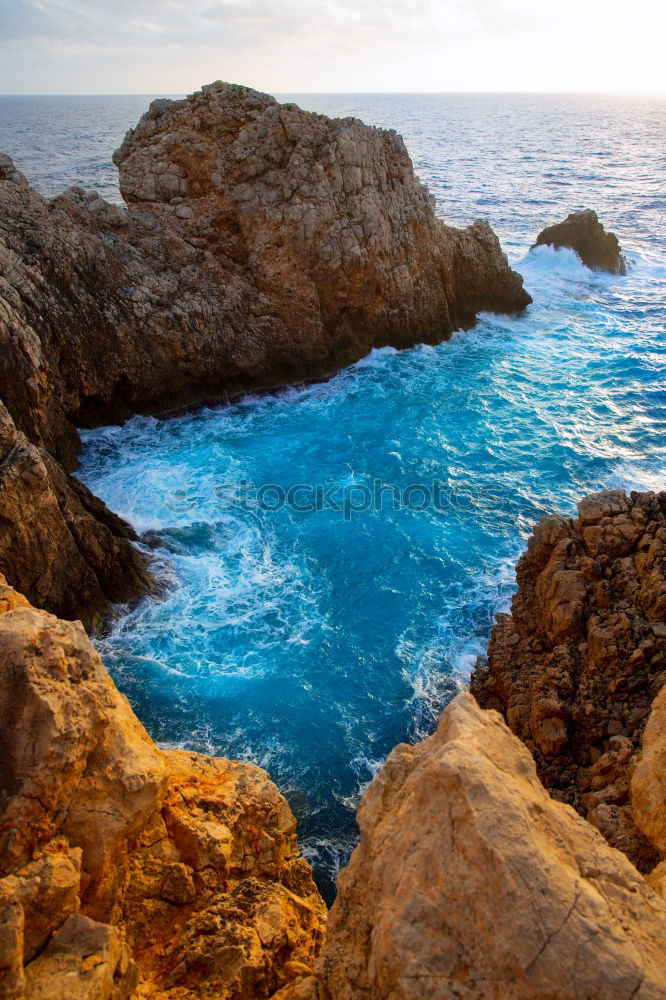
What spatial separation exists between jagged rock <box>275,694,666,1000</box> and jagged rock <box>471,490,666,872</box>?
155 inches

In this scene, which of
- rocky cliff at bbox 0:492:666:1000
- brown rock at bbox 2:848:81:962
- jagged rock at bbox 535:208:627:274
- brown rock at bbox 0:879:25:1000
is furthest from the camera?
jagged rock at bbox 535:208:627:274

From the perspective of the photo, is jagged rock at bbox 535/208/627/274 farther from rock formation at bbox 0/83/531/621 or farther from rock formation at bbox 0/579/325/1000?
rock formation at bbox 0/579/325/1000

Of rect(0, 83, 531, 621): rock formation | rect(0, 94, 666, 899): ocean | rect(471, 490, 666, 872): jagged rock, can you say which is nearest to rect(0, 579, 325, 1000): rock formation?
rect(0, 94, 666, 899): ocean

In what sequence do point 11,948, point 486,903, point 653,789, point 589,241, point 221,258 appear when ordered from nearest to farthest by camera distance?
point 486,903 → point 11,948 → point 653,789 → point 221,258 → point 589,241

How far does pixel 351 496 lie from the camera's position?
19000 millimetres

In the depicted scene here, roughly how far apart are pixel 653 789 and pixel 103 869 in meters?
5.30

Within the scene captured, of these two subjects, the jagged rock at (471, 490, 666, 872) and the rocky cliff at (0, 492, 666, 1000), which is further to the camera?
the jagged rock at (471, 490, 666, 872)

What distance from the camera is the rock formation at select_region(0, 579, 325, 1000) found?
4.76 metres

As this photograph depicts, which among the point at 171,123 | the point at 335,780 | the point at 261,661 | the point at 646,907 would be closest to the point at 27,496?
the point at 261,661

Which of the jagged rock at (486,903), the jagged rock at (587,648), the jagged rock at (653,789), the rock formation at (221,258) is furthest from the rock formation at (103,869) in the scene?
the rock formation at (221,258)

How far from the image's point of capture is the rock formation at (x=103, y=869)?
4762 mm

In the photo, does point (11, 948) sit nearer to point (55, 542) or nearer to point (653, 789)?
point (653, 789)

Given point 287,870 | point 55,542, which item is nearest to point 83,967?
point 287,870

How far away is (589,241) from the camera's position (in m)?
37.7
